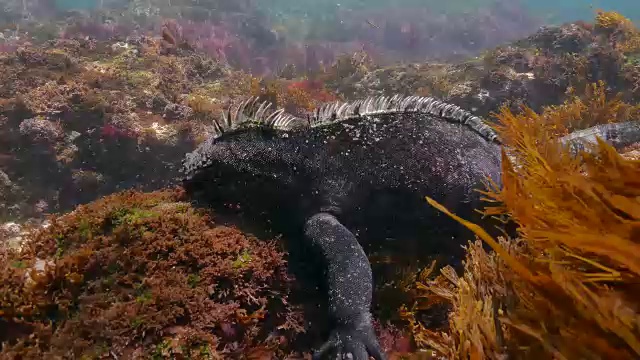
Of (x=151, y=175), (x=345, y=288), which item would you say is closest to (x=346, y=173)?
(x=345, y=288)

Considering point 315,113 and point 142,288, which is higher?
point 315,113

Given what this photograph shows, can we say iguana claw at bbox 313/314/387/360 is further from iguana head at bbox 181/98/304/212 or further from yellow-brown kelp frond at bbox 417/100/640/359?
iguana head at bbox 181/98/304/212

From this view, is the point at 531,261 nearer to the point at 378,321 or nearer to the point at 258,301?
the point at 378,321

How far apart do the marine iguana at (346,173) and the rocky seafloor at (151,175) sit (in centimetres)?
45

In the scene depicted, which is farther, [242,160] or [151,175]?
[151,175]

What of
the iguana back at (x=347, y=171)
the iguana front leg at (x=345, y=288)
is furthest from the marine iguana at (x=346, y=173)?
the iguana front leg at (x=345, y=288)

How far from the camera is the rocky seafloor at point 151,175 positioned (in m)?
2.74

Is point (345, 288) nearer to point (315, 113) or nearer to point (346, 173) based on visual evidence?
point (346, 173)

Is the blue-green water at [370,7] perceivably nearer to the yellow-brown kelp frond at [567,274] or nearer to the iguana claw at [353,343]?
the iguana claw at [353,343]

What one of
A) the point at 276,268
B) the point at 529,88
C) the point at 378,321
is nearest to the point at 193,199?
the point at 276,268

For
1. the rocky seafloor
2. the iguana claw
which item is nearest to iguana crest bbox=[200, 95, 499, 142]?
the rocky seafloor

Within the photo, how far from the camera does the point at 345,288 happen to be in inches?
124

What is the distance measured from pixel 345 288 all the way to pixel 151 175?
643 centimetres

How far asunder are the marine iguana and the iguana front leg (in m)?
0.17
